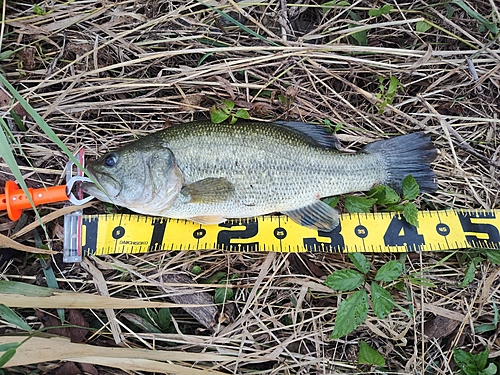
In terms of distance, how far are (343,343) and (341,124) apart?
1.89 m

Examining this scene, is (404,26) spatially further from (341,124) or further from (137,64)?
(137,64)

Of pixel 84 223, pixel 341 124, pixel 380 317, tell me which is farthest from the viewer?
pixel 341 124

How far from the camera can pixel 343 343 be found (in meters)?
3.25

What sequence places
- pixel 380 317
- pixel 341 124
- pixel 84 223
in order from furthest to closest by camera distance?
1. pixel 341 124
2. pixel 84 223
3. pixel 380 317

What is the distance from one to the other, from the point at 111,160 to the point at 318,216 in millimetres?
1758

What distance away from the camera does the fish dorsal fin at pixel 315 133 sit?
3348 millimetres

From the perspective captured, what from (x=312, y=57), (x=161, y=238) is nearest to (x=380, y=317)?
(x=161, y=238)

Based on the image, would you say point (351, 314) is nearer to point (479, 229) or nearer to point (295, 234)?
point (295, 234)

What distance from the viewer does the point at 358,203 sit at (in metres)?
3.28

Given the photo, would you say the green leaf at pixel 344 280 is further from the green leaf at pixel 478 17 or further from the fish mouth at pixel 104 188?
the green leaf at pixel 478 17

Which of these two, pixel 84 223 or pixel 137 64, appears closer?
pixel 84 223

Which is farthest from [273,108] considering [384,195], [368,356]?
[368,356]

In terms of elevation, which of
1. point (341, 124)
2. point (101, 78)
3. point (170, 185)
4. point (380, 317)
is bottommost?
point (380, 317)

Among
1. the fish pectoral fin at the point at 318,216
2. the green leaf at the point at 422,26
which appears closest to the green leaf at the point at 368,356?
the fish pectoral fin at the point at 318,216
